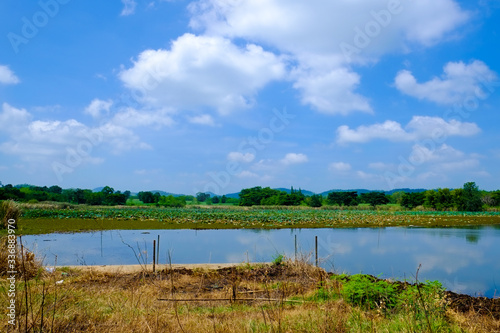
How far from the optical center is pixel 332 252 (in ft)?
52.9

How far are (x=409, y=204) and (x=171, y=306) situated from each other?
82.9m

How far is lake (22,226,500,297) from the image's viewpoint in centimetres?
1193

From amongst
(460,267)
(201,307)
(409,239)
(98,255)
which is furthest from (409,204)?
(201,307)

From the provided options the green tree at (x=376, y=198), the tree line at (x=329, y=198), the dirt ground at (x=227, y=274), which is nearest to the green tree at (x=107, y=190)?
the tree line at (x=329, y=198)

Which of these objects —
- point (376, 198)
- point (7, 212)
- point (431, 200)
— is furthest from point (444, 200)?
point (7, 212)

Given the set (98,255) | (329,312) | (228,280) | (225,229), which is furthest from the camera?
(225,229)

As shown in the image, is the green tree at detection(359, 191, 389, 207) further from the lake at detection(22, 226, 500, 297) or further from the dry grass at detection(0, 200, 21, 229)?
the dry grass at detection(0, 200, 21, 229)

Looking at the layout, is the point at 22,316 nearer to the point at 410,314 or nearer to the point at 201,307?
the point at 201,307

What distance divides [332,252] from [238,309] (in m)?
10.8

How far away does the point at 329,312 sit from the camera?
16.0ft

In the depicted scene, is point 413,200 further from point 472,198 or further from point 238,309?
point 238,309

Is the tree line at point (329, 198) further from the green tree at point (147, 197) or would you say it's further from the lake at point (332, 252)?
the lake at point (332, 252)

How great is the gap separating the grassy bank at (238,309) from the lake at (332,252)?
2.24 metres

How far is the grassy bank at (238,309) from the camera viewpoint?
444 cm
